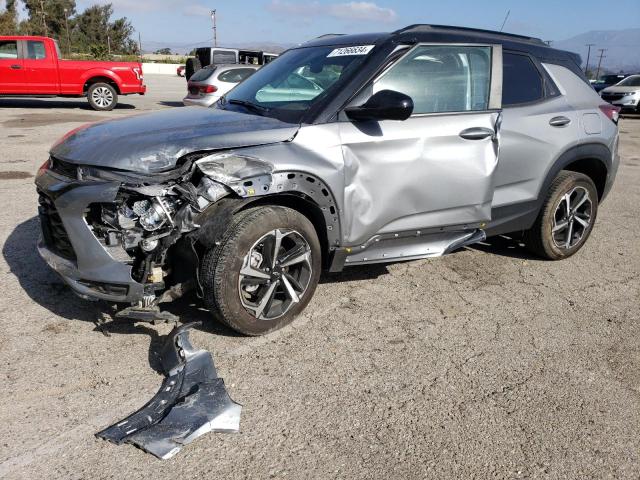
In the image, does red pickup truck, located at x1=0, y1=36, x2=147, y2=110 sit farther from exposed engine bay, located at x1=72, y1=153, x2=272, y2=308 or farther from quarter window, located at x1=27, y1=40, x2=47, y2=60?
exposed engine bay, located at x1=72, y1=153, x2=272, y2=308

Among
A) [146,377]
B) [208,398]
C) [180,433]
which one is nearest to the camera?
[180,433]

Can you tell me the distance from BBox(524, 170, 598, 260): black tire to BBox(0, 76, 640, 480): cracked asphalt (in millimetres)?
262

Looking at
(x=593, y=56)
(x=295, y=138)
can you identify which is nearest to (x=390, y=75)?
(x=295, y=138)

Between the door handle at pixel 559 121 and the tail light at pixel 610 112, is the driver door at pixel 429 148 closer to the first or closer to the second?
the door handle at pixel 559 121

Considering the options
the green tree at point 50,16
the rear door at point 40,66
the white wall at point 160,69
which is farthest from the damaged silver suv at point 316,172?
the green tree at point 50,16

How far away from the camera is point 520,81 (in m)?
4.50

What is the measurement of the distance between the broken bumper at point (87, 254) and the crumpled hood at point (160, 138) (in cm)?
19

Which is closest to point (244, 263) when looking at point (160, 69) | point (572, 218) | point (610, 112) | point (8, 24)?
point (572, 218)

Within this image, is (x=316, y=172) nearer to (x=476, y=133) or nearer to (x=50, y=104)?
(x=476, y=133)

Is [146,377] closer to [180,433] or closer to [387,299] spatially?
[180,433]

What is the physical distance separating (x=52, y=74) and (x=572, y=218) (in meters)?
14.6

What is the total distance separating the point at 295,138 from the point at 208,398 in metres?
1.57

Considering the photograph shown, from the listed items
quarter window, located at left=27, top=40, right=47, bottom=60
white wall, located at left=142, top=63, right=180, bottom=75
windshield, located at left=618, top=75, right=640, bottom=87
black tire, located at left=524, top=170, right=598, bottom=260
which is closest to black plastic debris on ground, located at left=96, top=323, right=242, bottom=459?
black tire, located at left=524, top=170, right=598, bottom=260

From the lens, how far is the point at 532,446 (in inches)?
103
